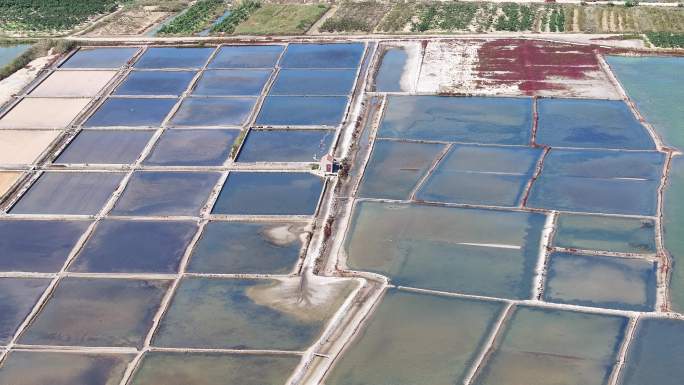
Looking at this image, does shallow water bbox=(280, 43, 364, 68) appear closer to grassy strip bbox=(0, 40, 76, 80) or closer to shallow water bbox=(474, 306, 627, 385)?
grassy strip bbox=(0, 40, 76, 80)

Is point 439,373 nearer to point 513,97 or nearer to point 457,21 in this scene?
point 513,97

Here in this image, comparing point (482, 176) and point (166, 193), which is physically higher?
point (166, 193)

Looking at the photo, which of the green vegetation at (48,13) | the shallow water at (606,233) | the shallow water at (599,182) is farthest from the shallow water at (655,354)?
the green vegetation at (48,13)

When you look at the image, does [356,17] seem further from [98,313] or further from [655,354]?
[655,354]

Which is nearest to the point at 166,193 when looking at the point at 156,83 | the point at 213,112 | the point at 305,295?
the point at 213,112

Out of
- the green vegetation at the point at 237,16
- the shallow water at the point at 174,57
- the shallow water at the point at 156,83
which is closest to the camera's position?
the shallow water at the point at 156,83

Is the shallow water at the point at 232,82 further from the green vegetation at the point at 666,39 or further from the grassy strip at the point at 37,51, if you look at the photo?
the green vegetation at the point at 666,39
